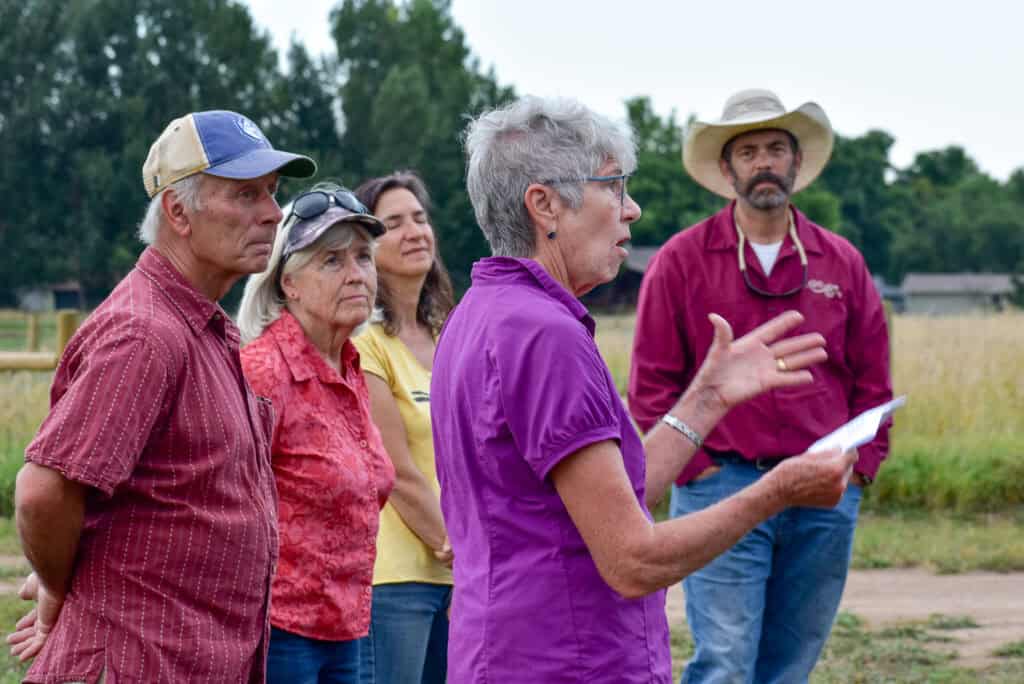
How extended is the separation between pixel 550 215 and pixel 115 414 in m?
0.93

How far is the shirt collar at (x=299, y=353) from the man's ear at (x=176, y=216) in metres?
0.93

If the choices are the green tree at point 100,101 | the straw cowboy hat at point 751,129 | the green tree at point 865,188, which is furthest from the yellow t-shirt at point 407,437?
the green tree at point 865,188

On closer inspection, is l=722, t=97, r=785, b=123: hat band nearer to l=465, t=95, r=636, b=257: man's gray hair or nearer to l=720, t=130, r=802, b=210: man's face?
l=720, t=130, r=802, b=210: man's face

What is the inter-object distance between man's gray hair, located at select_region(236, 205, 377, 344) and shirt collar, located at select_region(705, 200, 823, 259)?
1518mm

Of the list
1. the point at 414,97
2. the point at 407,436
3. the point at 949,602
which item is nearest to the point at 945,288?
the point at 414,97

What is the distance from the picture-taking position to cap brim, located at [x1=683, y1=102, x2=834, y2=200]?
532cm

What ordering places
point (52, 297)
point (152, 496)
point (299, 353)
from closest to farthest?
point (152, 496)
point (299, 353)
point (52, 297)

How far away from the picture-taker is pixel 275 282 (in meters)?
4.14

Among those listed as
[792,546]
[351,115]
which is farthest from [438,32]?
[792,546]

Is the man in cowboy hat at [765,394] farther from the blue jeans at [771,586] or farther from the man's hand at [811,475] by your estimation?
the man's hand at [811,475]

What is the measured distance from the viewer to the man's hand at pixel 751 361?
3.11m

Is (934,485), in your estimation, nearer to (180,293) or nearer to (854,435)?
(854,435)

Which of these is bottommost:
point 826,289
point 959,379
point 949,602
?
point 949,602

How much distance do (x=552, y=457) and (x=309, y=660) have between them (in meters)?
1.53
